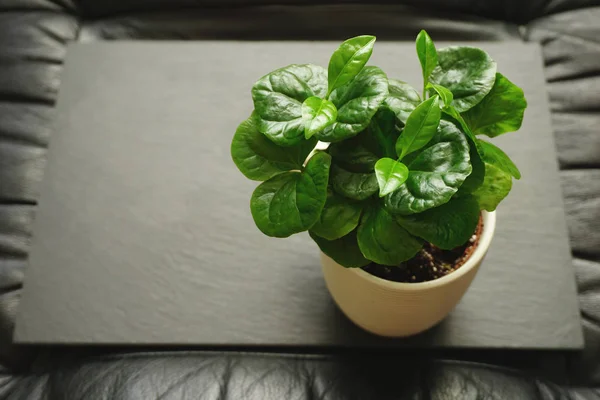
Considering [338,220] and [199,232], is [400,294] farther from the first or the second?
[199,232]

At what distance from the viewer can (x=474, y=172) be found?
544 millimetres

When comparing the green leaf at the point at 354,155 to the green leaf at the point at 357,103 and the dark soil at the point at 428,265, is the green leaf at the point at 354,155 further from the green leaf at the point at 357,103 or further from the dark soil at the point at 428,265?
the dark soil at the point at 428,265

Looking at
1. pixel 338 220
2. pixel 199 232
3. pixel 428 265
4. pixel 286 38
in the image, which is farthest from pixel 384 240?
pixel 286 38

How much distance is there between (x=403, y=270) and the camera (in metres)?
0.69

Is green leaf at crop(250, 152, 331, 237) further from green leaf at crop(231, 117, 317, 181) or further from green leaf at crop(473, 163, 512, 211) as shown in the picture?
green leaf at crop(473, 163, 512, 211)

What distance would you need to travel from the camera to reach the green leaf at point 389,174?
0.50 meters

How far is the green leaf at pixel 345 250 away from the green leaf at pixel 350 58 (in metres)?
0.16

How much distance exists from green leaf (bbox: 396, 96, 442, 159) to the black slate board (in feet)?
1.15

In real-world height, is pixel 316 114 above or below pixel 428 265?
→ above

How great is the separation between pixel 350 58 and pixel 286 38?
0.52 meters

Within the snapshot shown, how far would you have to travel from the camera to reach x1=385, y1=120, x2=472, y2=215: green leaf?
19.8 inches

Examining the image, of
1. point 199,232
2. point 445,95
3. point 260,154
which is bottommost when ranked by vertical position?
point 199,232

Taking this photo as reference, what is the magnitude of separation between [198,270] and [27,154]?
346 mm

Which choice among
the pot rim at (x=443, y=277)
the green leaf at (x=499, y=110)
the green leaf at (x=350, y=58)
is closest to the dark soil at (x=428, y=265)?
the pot rim at (x=443, y=277)
